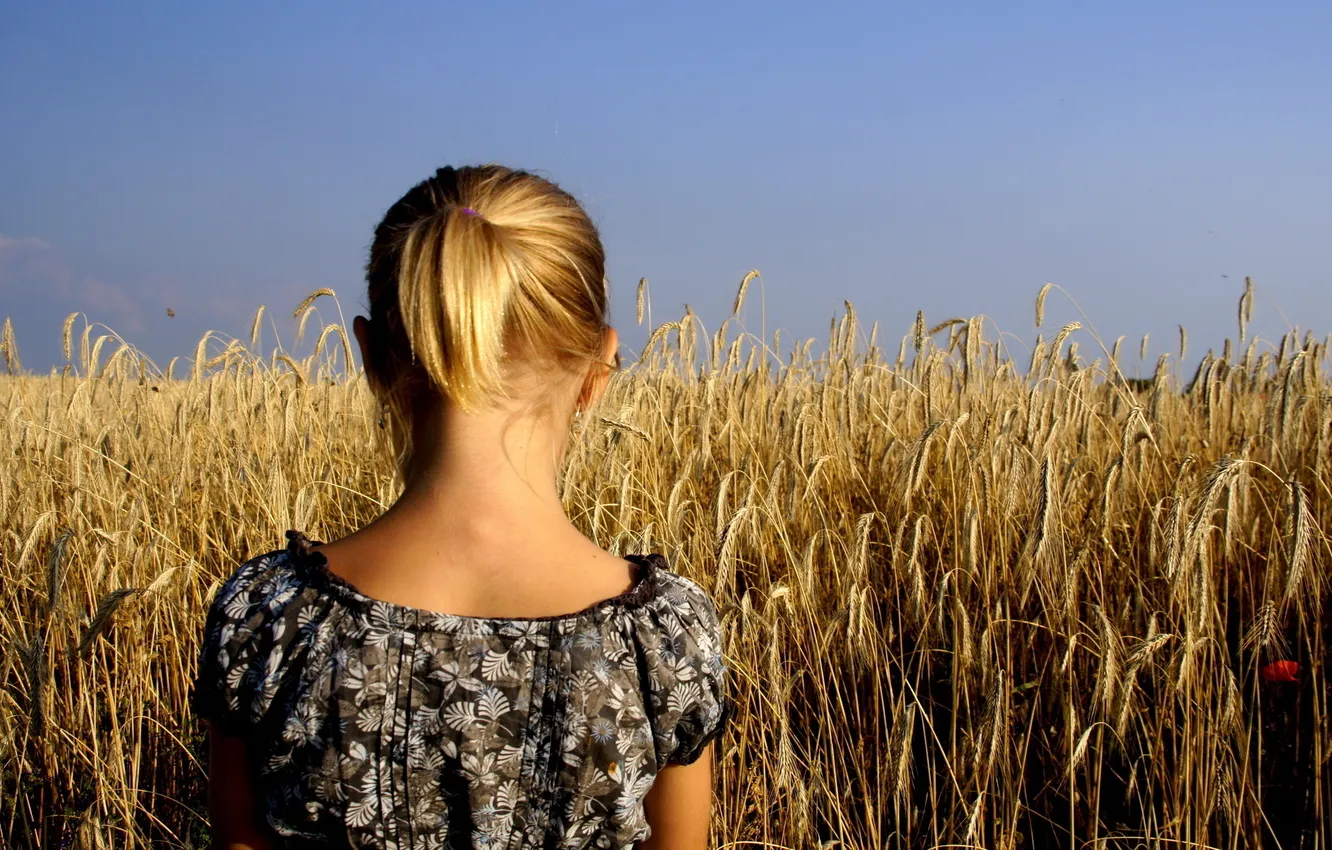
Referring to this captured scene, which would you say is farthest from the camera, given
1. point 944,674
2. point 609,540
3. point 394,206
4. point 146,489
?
point 146,489

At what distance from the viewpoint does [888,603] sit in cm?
261

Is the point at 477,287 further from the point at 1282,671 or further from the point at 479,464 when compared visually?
the point at 1282,671

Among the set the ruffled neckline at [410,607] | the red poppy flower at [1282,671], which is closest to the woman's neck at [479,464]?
the ruffled neckline at [410,607]

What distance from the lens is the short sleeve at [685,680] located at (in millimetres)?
1101

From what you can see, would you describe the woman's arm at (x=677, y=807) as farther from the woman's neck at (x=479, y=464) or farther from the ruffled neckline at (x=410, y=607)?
the woman's neck at (x=479, y=464)

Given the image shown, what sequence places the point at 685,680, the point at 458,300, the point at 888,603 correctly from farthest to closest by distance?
the point at 888,603 < the point at 685,680 < the point at 458,300

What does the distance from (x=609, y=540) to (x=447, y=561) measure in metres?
1.70

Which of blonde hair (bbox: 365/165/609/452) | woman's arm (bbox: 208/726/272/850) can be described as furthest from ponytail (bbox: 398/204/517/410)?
woman's arm (bbox: 208/726/272/850)

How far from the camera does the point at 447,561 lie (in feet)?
3.49

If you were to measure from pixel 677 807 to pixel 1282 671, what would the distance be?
1.78 meters

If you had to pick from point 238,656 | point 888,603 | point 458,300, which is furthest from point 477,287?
point 888,603

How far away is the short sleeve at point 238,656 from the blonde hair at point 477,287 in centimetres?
26

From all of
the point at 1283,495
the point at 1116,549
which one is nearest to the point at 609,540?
the point at 1116,549

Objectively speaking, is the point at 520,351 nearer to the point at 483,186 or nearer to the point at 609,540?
the point at 483,186
